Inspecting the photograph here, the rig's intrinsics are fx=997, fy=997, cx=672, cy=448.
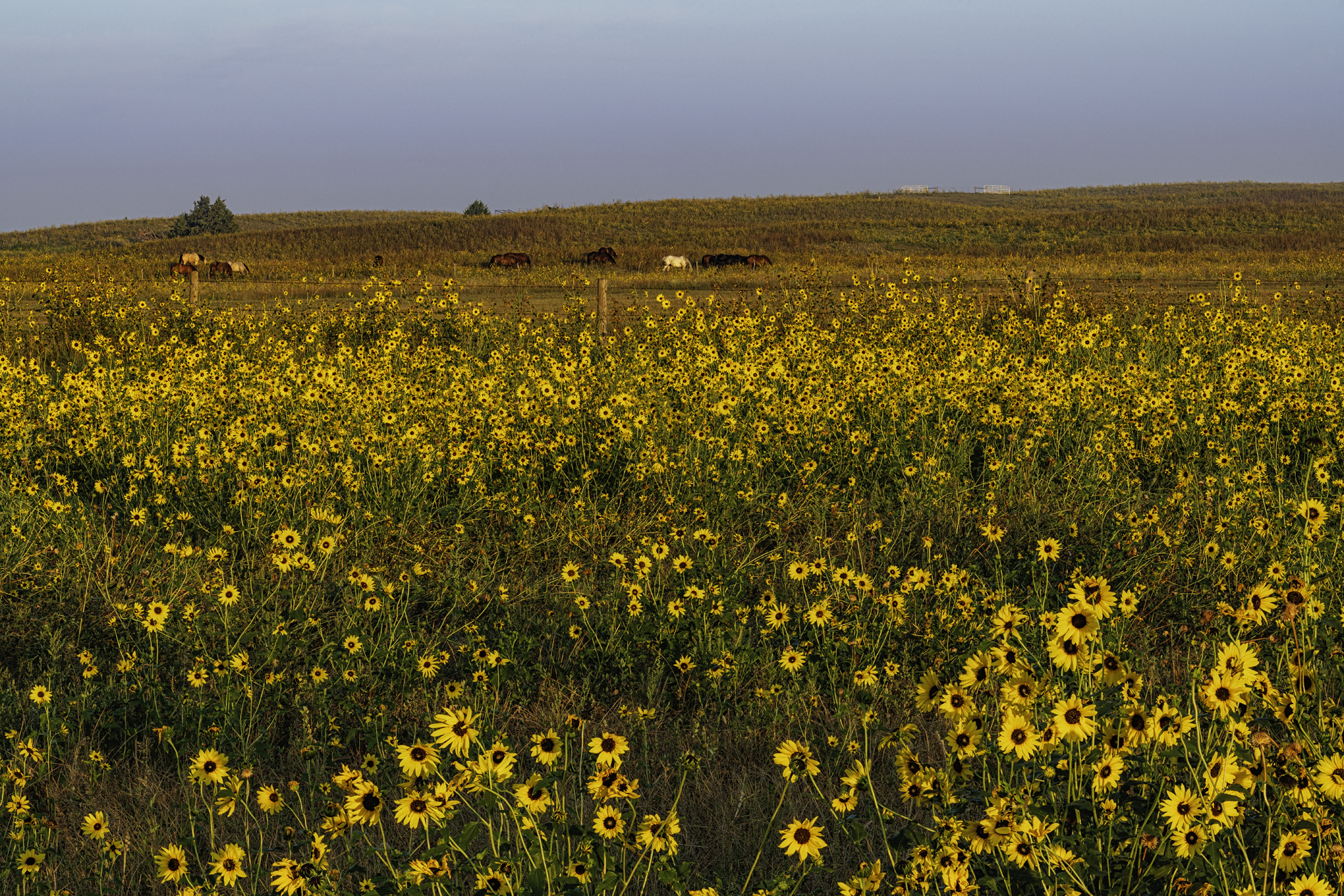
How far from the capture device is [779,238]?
5619 cm

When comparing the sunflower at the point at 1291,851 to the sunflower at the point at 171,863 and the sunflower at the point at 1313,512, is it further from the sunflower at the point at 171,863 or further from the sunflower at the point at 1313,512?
the sunflower at the point at 171,863

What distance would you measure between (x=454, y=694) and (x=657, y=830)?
44.9 inches

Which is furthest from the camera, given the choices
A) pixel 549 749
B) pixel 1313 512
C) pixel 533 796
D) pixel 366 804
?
pixel 1313 512

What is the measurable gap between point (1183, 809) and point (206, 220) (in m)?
89.3

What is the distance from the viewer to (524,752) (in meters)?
3.55

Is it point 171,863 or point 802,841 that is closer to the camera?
Answer: point 802,841

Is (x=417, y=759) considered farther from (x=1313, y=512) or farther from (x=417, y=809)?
(x=1313, y=512)

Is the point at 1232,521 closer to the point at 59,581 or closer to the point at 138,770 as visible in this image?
the point at 138,770

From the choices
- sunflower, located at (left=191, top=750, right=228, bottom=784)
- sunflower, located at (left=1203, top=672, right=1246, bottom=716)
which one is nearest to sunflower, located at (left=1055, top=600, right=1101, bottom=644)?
sunflower, located at (left=1203, top=672, right=1246, bottom=716)

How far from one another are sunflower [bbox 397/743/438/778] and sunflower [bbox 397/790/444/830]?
44mm

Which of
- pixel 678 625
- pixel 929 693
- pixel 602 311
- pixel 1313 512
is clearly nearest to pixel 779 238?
pixel 602 311

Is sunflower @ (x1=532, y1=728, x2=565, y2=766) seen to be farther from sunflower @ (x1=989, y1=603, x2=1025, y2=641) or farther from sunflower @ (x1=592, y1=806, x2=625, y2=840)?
sunflower @ (x1=989, y1=603, x2=1025, y2=641)

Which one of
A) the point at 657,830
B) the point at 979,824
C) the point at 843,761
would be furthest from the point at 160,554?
the point at 979,824

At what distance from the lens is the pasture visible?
2004mm
